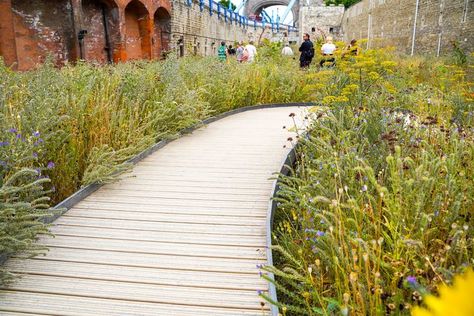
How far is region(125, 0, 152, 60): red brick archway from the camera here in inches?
653

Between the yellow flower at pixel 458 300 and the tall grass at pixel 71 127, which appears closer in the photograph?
the yellow flower at pixel 458 300

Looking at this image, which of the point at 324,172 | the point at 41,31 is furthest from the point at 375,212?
the point at 41,31

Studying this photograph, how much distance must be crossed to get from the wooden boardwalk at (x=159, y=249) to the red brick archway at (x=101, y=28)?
1066 centimetres

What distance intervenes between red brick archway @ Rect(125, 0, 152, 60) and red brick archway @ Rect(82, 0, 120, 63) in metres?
1.12

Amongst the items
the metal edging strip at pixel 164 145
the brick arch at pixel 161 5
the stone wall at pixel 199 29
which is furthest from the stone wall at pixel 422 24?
the brick arch at pixel 161 5

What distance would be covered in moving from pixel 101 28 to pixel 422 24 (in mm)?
13777

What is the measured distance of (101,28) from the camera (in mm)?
14906

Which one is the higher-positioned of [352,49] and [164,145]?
[352,49]

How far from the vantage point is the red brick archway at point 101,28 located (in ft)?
46.8

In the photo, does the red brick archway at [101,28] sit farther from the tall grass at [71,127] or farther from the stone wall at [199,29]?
the tall grass at [71,127]

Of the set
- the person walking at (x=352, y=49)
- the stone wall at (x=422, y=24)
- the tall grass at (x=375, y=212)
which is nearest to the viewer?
the tall grass at (x=375, y=212)

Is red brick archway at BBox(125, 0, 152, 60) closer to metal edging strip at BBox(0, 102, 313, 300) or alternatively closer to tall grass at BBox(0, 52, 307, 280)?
tall grass at BBox(0, 52, 307, 280)

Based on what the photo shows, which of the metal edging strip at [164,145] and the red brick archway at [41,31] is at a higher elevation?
the red brick archway at [41,31]

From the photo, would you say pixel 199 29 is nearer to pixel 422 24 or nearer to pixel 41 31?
pixel 422 24
